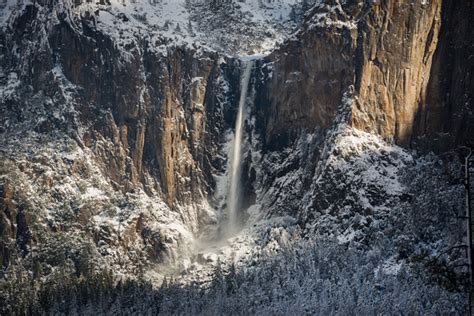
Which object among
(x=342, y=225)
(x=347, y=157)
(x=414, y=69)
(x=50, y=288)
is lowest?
(x=50, y=288)

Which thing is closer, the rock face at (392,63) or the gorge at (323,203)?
the gorge at (323,203)

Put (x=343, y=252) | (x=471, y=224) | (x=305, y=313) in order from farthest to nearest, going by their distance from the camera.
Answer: (x=343, y=252)
(x=305, y=313)
(x=471, y=224)

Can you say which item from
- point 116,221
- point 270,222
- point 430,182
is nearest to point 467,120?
point 430,182

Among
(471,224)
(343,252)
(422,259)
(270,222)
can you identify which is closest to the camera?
(471,224)

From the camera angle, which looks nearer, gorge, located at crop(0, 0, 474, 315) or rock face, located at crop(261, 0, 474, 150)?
gorge, located at crop(0, 0, 474, 315)

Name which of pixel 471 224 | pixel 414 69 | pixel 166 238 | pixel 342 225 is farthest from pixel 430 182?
pixel 471 224

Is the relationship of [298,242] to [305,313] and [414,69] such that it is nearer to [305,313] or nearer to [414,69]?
[305,313]

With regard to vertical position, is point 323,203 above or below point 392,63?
below

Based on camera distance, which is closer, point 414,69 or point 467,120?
point 467,120

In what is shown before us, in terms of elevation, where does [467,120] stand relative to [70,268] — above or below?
above

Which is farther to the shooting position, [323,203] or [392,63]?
[392,63]
